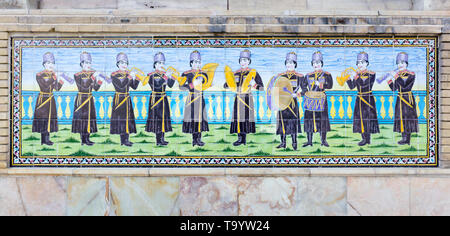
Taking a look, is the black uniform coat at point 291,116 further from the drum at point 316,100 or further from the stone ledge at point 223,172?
the stone ledge at point 223,172

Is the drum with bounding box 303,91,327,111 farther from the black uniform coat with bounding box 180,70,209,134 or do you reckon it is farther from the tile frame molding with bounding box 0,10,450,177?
the black uniform coat with bounding box 180,70,209,134

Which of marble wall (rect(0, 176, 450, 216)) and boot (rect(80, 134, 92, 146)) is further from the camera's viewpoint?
boot (rect(80, 134, 92, 146))

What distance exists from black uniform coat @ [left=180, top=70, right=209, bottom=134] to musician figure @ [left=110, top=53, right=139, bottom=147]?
31.8 inches

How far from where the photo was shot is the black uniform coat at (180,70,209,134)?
5645 millimetres

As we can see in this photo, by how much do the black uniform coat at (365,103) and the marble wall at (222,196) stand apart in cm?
80

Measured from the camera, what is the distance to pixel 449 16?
5.64m

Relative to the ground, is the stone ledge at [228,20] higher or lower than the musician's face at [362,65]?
higher

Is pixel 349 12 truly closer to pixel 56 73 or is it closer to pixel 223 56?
pixel 223 56

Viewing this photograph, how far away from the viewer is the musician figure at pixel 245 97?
18.5 feet

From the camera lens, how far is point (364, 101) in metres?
5.67

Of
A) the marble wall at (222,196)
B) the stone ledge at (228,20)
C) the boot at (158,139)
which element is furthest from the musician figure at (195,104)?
the marble wall at (222,196)

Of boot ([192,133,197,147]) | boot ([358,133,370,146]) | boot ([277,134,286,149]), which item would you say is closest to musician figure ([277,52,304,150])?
boot ([277,134,286,149])

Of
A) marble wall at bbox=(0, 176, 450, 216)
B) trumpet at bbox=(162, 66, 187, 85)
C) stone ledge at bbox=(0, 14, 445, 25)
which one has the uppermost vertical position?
stone ledge at bbox=(0, 14, 445, 25)

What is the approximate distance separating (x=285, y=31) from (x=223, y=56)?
100 cm
